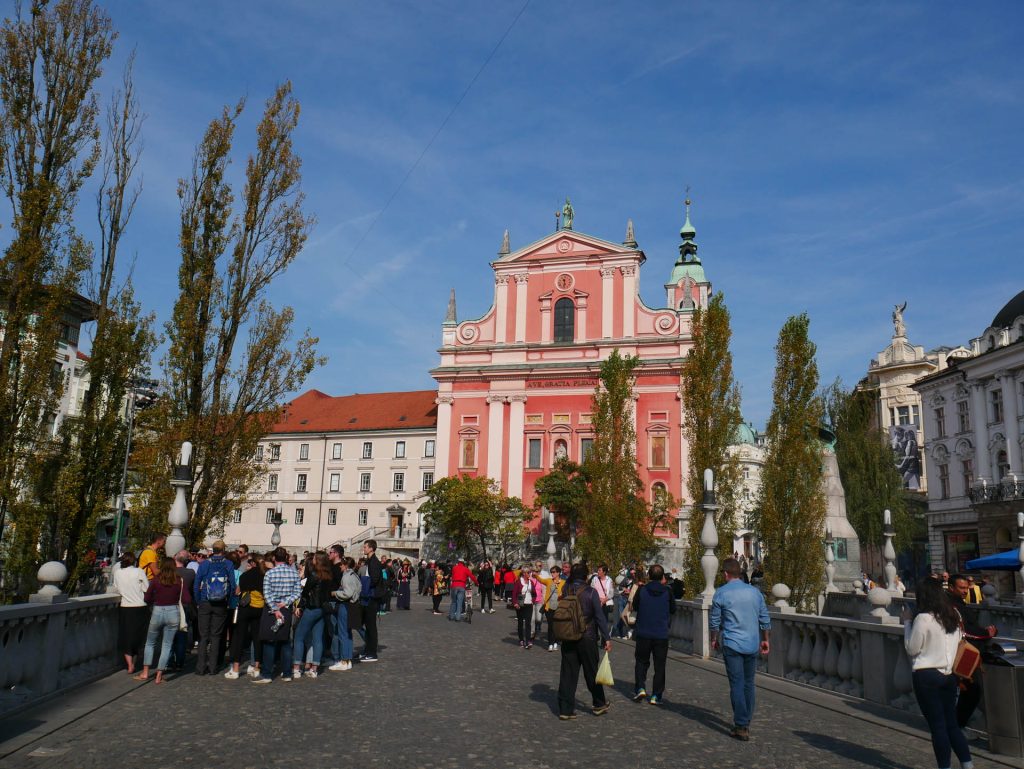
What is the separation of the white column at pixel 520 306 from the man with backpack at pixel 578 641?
143 ft

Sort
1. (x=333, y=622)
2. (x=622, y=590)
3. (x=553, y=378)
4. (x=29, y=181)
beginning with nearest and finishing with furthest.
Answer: (x=333, y=622)
(x=29, y=181)
(x=622, y=590)
(x=553, y=378)

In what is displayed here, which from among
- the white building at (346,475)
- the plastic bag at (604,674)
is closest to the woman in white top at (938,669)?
the plastic bag at (604,674)

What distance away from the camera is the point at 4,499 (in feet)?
46.4

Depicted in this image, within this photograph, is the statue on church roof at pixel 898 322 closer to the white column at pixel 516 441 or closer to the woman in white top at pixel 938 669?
the white column at pixel 516 441

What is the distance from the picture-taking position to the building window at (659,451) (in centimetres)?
4892

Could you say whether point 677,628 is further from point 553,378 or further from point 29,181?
point 553,378

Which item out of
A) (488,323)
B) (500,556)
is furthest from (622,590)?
(488,323)

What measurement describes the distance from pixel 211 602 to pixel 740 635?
23.8 feet

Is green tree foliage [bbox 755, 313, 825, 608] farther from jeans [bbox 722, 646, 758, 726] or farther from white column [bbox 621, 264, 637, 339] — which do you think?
white column [bbox 621, 264, 637, 339]

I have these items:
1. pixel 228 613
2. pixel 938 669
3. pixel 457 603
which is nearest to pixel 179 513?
pixel 228 613

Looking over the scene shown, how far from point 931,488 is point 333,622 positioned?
4619 cm

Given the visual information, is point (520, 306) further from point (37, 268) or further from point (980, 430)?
point (37, 268)

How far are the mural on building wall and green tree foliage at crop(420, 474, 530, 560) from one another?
96.8 feet

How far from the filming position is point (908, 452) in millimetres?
58594
